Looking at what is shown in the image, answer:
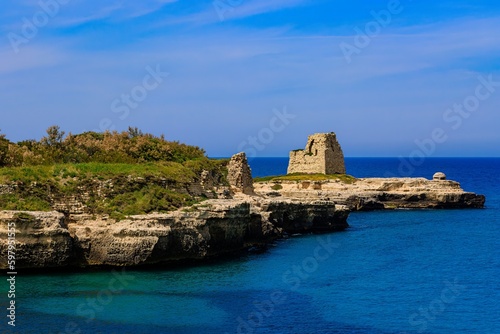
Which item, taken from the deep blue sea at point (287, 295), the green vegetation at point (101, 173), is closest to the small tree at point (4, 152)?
the green vegetation at point (101, 173)

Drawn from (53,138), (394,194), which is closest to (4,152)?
(53,138)

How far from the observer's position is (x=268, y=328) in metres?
23.7

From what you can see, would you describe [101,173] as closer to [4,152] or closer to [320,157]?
[4,152]

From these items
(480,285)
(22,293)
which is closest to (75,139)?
(22,293)

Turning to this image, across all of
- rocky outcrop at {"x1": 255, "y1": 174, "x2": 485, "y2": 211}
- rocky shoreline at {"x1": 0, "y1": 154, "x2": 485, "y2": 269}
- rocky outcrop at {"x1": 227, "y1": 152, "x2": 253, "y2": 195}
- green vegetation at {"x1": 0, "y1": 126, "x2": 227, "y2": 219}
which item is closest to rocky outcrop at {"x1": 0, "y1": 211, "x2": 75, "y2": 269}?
rocky shoreline at {"x1": 0, "y1": 154, "x2": 485, "y2": 269}

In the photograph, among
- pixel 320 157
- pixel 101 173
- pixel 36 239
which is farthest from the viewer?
pixel 320 157

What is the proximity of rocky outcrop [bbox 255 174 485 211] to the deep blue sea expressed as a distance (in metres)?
28.9

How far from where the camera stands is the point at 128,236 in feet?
107

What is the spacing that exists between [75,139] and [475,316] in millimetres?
30445

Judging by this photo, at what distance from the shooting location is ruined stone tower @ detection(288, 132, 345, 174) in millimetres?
90688

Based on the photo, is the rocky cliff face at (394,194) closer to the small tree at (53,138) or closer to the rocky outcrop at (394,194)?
the rocky outcrop at (394,194)

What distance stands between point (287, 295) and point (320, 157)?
63149 mm

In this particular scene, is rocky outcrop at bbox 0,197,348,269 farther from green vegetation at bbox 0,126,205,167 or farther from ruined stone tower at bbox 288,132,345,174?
ruined stone tower at bbox 288,132,345,174

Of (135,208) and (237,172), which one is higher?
(237,172)
